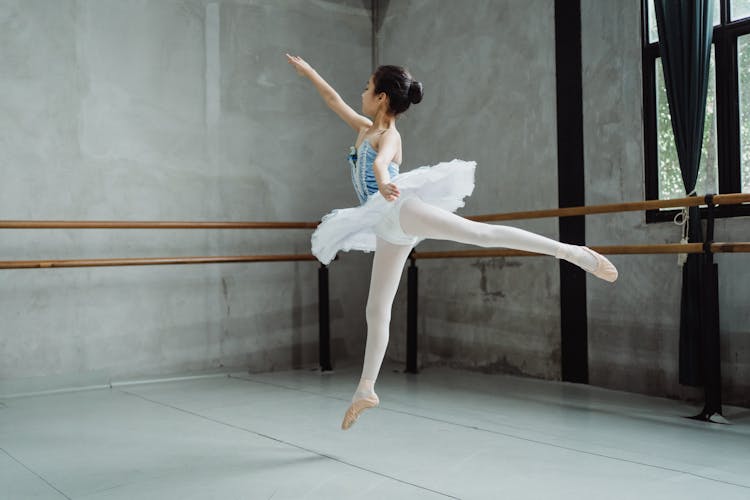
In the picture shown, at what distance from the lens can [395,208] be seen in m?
2.70

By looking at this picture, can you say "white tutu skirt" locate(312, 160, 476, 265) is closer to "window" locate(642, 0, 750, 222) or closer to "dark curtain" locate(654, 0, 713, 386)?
"dark curtain" locate(654, 0, 713, 386)

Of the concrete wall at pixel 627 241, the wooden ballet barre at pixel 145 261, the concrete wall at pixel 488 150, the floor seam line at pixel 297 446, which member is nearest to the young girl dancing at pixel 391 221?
the floor seam line at pixel 297 446

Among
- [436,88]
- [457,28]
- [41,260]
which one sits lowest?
[41,260]

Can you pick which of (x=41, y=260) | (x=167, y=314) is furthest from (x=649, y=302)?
(x=41, y=260)

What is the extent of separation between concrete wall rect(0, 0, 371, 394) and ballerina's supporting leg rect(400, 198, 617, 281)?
2.72 metres

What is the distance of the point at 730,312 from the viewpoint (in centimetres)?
377

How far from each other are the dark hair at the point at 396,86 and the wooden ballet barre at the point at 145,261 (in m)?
2.21

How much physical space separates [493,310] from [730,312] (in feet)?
5.13

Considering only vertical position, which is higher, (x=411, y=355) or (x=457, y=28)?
(x=457, y=28)

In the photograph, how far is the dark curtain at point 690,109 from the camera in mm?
3727

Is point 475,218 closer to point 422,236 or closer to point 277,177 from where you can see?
point 277,177

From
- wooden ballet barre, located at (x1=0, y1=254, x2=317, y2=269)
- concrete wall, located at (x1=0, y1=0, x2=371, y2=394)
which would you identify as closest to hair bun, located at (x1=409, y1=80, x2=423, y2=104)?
wooden ballet barre, located at (x1=0, y1=254, x2=317, y2=269)

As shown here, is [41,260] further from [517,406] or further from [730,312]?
[730,312]

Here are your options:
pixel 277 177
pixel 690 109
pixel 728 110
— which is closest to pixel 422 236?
pixel 690 109
